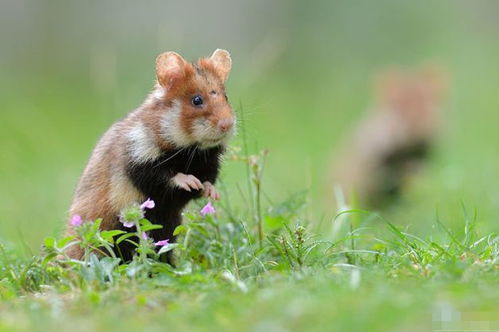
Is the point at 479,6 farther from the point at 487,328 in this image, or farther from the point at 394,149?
the point at 487,328

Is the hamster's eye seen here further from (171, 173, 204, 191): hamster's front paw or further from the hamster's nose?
(171, 173, 204, 191): hamster's front paw

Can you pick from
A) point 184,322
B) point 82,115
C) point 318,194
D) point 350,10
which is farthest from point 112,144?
point 350,10

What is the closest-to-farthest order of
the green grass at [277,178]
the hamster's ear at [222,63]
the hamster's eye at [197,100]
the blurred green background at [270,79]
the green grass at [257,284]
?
1. the green grass at [257,284]
2. the green grass at [277,178]
3. the hamster's eye at [197,100]
4. the hamster's ear at [222,63]
5. the blurred green background at [270,79]

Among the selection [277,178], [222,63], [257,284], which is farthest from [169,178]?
[277,178]

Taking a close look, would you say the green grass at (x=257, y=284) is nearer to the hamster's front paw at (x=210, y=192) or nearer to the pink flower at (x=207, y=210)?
the pink flower at (x=207, y=210)

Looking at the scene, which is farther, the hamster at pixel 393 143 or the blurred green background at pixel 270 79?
the hamster at pixel 393 143

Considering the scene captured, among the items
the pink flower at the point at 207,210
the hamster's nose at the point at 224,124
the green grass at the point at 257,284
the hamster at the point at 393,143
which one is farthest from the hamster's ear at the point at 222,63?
the hamster at the point at 393,143

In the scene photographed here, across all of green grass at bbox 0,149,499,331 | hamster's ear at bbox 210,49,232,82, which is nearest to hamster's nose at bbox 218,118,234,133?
hamster's ear at bbox 210,49,232,82
